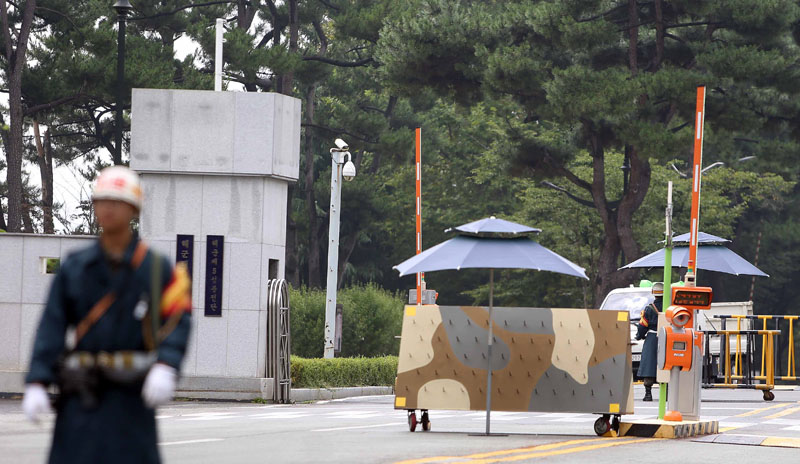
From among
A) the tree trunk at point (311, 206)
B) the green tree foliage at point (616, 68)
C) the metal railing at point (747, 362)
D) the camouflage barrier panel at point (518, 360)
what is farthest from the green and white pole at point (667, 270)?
the tree trunk at point (311, 206)

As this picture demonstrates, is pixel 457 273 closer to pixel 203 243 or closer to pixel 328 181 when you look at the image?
pixel 328 181

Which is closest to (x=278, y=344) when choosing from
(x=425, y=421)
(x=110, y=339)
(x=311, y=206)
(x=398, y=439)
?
(x=425, y=421)

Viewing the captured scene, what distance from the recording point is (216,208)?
23.9 meters

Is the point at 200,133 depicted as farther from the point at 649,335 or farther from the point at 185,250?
the point at 649,335

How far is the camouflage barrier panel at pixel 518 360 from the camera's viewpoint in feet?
50.5

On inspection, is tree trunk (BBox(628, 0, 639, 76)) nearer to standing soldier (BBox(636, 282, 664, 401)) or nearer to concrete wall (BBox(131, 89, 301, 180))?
standing soldier (BBox(636, 282, 664, 401))

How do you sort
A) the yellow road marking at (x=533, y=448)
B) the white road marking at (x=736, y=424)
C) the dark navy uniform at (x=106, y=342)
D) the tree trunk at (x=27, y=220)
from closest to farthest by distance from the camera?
the dark navy uniform at (x=106, y=342)
the yellow road marking at (x=533, y=448)
the white road marking at (x=736, y=424)
the tree trunk at (x=27, y=220)

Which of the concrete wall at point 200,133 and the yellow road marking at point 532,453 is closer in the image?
the yellow road marking at point 532,453

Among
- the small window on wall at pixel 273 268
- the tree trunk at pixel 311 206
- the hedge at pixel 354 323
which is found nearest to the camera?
the small window on wall at pixel 273 268

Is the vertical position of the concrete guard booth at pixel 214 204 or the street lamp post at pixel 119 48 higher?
the street lamp post at pixel 119 48

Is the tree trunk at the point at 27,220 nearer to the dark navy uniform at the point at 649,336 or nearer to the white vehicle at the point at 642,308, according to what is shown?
the white vehicle at the point at 642,308

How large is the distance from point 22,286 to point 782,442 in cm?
1272

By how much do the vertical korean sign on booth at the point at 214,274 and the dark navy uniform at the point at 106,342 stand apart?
58.2 feet

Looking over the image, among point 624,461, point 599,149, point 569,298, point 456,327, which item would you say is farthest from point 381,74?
point 624,461
